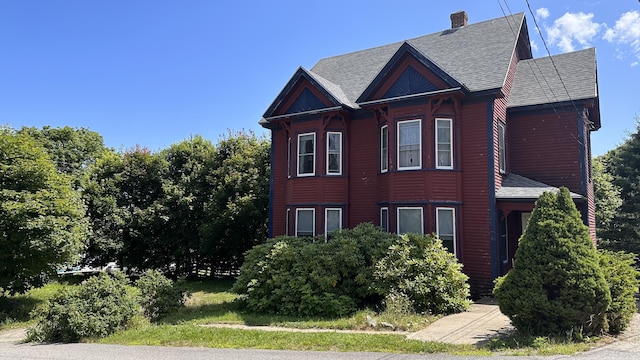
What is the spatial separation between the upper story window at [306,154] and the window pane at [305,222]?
1.50 m

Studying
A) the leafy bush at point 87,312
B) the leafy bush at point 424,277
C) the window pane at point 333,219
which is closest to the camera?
the leafy bush at point 87,312

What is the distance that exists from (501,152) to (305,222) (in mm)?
7707

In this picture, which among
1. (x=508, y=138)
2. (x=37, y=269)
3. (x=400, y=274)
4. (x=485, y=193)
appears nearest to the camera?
(x=400, y=274)

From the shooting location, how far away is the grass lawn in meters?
7.73

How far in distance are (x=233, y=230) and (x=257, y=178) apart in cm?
297

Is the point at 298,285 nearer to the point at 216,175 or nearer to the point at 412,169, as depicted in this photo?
the point at 412,169

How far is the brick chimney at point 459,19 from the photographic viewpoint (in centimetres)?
1902

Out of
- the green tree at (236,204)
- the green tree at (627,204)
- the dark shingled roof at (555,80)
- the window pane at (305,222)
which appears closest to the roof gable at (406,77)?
the dark shingled roof at (555,80)

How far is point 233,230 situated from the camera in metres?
22.0

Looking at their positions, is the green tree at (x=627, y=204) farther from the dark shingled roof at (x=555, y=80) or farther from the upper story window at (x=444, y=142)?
the upper story window at (x=444, y=142)

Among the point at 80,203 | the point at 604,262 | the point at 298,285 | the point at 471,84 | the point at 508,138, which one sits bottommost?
the point at 298,285

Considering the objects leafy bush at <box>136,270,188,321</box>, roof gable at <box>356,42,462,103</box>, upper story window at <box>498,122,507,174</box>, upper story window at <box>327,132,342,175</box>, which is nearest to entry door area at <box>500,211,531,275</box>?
upper story window at <box>498,122,507,174</box>

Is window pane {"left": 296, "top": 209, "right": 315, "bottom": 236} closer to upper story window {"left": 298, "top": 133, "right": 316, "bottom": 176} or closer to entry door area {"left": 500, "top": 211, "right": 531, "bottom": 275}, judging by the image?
upper story window {"left": 298, "top": 133, "right": 316, "bottom": 176}

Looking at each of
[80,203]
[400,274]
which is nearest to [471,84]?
[400,274]
